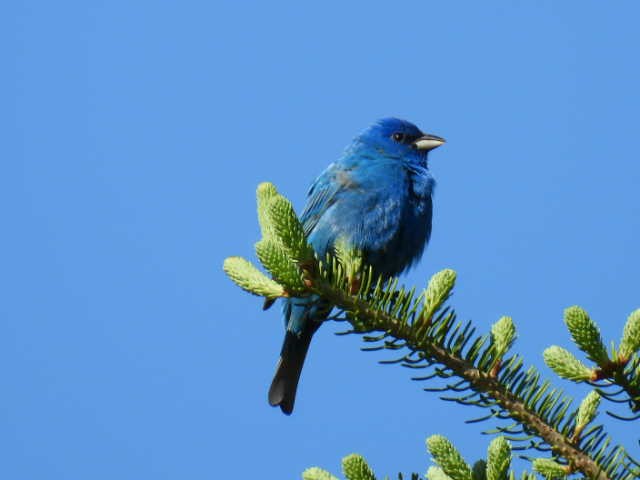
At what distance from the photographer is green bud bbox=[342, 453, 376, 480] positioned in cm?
233

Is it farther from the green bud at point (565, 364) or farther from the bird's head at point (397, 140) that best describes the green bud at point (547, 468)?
the bird's head at point (397, 140)

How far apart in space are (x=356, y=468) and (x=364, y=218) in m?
4.10

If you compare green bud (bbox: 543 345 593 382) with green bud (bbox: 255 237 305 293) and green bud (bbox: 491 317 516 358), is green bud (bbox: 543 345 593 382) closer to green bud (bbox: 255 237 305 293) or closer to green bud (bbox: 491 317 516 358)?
green bud (bbox: 491 317 516 358)

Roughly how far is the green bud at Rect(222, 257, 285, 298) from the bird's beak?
188 inches

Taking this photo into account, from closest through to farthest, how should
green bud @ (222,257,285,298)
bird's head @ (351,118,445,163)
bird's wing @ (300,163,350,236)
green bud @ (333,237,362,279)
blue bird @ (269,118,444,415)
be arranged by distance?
green bud @ (222,257,285,298)
green bud @ (333,237,362,279)
blue bird @ (269,118,444,415)
bird's wing @ (300,163,350,236)
bird's head @ (351,118,445,163)

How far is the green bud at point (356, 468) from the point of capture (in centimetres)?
233

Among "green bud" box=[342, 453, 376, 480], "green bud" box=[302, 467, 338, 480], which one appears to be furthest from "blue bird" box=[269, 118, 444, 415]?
"green bud" box=[342, 453, 376, 480]

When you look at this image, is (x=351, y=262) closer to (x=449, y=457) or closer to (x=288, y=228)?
(x=288, y=228)

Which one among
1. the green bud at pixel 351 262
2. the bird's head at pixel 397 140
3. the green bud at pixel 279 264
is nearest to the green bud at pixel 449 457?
the green bud at pixel 279 264

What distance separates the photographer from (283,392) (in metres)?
6.79

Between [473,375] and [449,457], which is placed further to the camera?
[473,375]

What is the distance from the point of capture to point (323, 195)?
22.4 ft

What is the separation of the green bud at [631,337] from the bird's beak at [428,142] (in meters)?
5.46

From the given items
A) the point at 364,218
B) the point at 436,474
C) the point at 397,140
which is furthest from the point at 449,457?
the point at 397,140
